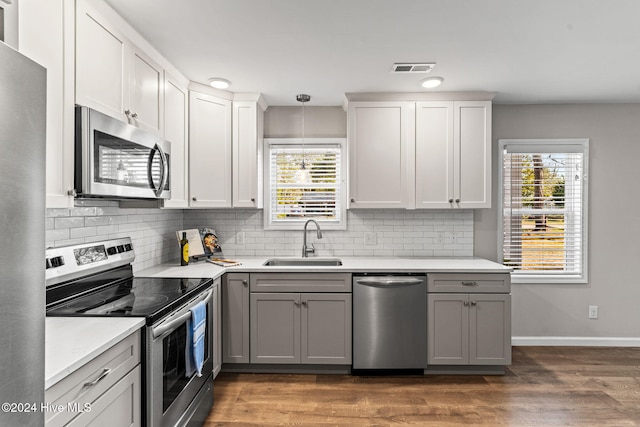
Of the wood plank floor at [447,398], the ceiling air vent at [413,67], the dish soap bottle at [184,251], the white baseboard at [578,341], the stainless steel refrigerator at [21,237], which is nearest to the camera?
the stainless steel refrigerator at [21,237]

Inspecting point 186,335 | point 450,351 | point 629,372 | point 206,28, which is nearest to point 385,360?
point 450,351

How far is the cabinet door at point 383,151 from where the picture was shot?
3.43 metres

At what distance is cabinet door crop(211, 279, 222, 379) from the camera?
9.49ft

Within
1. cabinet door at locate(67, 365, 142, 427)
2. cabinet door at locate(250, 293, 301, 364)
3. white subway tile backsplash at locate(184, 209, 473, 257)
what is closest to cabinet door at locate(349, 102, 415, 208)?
white subway tile backsplash at locate(184, 209, 473, 257)

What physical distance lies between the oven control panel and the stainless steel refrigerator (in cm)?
106

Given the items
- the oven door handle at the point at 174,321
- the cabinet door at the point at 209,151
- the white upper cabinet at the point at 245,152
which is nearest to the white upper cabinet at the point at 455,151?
the white upper cabinet at the point at 245,152

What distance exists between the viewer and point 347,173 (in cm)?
363

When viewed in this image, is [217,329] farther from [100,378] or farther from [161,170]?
[100,378]

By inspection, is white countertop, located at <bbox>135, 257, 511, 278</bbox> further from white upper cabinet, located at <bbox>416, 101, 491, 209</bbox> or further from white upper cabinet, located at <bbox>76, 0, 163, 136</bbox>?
white upper cabinet, located at <bbox>76, 0, 163, 136</bbox>

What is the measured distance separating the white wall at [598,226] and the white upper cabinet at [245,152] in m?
2.19

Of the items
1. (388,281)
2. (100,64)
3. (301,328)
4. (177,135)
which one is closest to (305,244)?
(301,328)

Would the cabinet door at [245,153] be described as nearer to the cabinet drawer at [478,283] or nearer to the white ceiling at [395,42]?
the white ceiling at [395,42]

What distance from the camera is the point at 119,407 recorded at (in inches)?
59.0

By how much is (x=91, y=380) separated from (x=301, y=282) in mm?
1891
